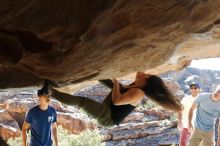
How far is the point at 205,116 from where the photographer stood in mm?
6859

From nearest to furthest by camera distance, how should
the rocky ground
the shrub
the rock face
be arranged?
the rock face → the shrub → the rocky ground

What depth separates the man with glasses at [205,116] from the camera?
6.76 metres

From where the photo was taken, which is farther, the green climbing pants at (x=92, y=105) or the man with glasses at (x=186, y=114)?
the man with glasses at (x=186, y=114)

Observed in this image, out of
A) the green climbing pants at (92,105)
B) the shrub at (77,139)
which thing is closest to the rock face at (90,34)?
the green climbing pants at (92,105)

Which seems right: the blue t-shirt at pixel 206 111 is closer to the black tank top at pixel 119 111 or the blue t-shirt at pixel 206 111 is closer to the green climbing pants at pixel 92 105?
the black tank top at pixel 119 111

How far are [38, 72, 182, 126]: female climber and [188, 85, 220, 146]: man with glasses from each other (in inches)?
72.7

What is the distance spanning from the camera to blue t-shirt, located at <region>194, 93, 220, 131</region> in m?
6.77

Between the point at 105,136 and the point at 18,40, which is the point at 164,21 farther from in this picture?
the point at 105,136

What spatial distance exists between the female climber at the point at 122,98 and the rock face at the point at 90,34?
36 cm

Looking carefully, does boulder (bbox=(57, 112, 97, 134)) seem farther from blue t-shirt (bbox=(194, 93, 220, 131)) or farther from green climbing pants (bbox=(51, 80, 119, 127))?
green climbing pants (bbox=(51, 80, 119, 127))

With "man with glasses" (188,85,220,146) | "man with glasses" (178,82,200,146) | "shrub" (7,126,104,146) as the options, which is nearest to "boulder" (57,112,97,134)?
"shrub" (7,126,104,146)

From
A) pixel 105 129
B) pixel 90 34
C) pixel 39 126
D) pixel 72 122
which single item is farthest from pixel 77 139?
pixel 90 34

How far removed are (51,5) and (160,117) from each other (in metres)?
17.2

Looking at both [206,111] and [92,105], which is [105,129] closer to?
[206,111]
